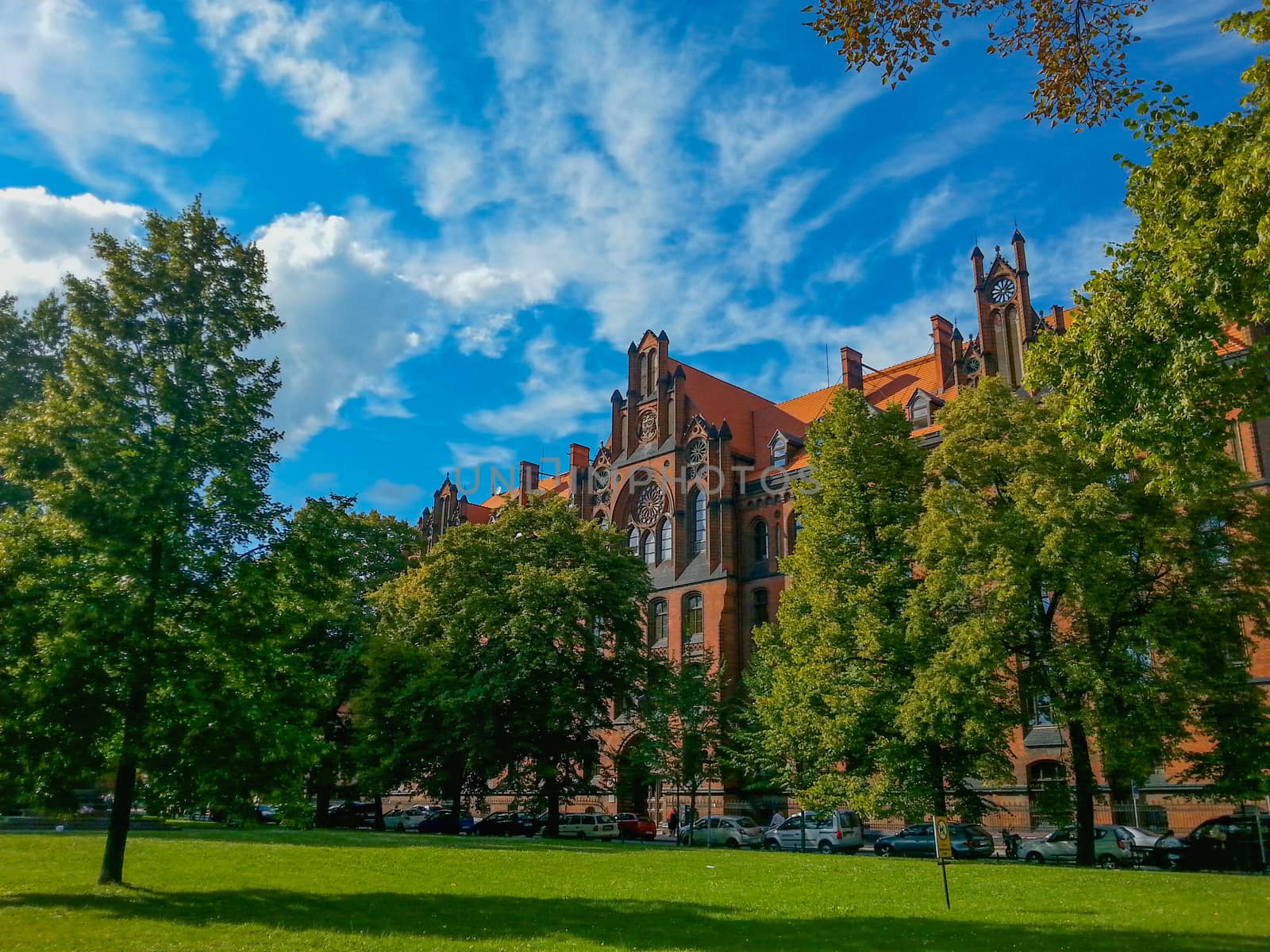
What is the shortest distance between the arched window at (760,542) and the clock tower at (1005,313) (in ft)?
44.5

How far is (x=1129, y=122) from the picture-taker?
16.2m

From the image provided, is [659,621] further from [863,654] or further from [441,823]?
[863,654]

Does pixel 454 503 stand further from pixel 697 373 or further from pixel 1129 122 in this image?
pixel 1129 122

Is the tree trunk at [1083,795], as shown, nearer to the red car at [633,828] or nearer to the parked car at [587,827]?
the parked car at [587,827]

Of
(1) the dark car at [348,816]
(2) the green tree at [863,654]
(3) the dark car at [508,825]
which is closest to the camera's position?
(2) the green tree at [863,654]

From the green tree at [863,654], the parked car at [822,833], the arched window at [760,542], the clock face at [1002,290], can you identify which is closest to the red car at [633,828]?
the parked car at [822,833]

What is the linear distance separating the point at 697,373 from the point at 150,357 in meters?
40.5

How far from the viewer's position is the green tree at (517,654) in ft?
118

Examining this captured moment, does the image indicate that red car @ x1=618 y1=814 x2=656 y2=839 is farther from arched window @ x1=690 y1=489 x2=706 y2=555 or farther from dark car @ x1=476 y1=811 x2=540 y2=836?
arched window @ x1=690 y1=489 x2=706 y2=555

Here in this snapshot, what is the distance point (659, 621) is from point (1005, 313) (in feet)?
74.7

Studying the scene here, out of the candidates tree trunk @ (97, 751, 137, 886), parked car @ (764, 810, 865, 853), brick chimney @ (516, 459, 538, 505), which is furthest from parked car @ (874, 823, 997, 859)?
brick chimney @ (516, 459, 538, 505)

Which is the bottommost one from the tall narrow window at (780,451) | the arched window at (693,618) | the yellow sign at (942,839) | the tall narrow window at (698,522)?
the yellow sign at (942,839)

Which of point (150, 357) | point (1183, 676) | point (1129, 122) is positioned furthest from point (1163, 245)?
point (150, 357)

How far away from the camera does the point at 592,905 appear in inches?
593
